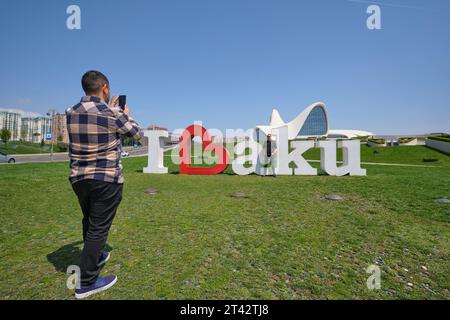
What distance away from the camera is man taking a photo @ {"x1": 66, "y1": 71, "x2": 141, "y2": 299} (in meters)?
2.22

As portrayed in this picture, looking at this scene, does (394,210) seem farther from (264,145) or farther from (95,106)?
(264,145)

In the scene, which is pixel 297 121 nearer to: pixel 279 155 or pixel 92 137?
pixel 279 155

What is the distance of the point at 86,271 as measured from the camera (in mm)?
2295

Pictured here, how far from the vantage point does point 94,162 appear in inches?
88.8

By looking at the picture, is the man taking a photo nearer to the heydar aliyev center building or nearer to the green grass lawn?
the green grass lawn

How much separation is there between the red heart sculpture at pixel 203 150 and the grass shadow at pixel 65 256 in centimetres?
872

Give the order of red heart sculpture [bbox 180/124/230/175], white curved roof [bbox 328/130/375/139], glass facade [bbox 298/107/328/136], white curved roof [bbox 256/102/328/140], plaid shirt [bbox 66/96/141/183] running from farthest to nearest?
white curved roof [bbox 328/130/375/139] → glass facade [bbox 298/107/328/136] → white curved roof [bbox 256/102/328/140] → red heart sculpture [bbox 180/124/230/175] → plaid shirt [bbox 66/96/141/183]

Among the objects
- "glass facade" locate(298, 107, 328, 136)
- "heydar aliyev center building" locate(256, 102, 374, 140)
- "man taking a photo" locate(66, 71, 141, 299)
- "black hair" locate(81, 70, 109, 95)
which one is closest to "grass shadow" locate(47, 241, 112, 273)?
"man taking a photo" locate(66, 71, 141, 299)

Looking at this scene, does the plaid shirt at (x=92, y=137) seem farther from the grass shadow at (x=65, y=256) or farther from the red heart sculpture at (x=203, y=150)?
the red heart sculpture at (x=203, y=150)

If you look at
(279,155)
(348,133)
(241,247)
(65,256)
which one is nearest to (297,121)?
(348,133)

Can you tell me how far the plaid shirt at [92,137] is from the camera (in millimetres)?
2215

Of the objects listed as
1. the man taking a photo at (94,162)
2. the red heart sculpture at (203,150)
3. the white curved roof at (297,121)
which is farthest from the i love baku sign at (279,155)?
the white curved roof at (297,121)

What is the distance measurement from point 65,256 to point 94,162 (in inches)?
71.9

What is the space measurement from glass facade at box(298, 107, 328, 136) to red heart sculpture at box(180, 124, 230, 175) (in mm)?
71295
